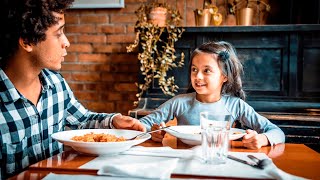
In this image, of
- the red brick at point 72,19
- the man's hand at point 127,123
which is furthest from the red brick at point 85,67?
the man's hand at point 127,123

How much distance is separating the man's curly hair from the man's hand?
41 cm

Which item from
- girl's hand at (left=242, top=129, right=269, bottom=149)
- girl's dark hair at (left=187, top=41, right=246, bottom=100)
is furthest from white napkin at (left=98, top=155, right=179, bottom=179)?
girl's dark hair at (left=187, top=41, right=246, bottom=100)

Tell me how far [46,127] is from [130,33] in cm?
197

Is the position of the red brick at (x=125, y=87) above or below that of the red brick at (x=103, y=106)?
above

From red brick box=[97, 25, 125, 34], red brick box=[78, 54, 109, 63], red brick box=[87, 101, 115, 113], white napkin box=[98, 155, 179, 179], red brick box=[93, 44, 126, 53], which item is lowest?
red brick box=[87, 101, 115, 113]

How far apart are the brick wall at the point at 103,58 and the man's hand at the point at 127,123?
183cm

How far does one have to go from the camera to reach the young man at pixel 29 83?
1279mm

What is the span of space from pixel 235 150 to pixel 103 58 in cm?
230

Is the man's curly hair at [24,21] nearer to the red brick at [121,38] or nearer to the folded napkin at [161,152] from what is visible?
the folded napkin at [161,152]

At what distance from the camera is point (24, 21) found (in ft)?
4.36

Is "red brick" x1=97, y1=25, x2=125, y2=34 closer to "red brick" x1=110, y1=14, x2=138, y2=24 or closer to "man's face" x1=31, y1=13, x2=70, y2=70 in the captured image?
"red brick" x1=110, y1=14, x2=138, y2=24

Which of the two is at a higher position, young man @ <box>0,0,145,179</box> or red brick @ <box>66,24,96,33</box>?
red brick @ <box>66,24,96,33</box>

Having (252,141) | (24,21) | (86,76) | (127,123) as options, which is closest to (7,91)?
(24,21)

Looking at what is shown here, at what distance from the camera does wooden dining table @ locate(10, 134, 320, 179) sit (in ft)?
3.09
